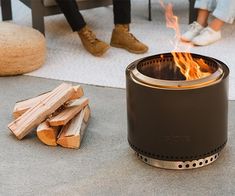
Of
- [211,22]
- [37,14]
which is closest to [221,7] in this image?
[211,22]

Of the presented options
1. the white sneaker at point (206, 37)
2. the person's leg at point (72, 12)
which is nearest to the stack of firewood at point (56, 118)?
the person's leg at point (72, 12)

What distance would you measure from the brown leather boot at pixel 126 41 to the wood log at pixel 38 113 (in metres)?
0.93

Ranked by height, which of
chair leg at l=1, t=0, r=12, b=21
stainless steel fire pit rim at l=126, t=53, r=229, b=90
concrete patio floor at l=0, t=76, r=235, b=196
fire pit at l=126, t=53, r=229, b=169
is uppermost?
stainless steel fire pit rim at l=126, t=53, r=229, b=90

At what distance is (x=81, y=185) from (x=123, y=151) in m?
0.29

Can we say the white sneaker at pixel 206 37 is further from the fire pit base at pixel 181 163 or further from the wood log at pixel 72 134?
the fire pit base at pixel 181 163

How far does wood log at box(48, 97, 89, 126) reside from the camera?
2.23m

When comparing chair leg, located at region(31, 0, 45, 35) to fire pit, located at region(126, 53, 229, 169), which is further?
chair leg, located at region(31, 0, 45, 35)

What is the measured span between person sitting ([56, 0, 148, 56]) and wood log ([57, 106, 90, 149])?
95 cm

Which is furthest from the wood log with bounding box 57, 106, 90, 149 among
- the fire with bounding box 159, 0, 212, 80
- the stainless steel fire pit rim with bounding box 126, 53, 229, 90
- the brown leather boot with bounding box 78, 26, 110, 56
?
the brown leather boot with bounding box 78, 26, 110, 56

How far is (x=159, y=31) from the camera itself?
11.7 ft

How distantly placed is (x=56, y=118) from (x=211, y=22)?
1.48m

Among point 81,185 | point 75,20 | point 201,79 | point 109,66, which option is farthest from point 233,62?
point 81,185

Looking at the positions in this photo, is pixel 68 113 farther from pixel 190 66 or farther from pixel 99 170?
pixel 190 66

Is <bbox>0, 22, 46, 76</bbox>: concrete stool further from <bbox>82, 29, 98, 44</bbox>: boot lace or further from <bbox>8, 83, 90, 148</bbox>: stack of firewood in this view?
<bbox>8, 83, 90, 148</bbox>: stack of firewood
